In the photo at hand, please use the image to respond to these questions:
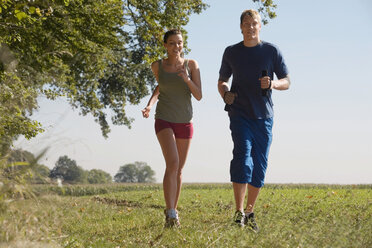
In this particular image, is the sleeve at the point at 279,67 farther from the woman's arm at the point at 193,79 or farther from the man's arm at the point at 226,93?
the woman's arm at the point at 193,79

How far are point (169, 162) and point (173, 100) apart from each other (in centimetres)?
89

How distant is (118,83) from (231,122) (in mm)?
20832

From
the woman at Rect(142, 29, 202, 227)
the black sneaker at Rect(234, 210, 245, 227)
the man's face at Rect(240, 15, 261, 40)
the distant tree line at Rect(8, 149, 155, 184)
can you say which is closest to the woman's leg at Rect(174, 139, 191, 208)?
the woman at Rect(142, 29, 202, 227)

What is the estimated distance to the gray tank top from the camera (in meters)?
6.86

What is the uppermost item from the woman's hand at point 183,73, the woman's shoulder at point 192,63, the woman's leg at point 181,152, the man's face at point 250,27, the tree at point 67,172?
the man's face at point 250,27

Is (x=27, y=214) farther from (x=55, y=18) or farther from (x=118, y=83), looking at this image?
(x=118, y=83)

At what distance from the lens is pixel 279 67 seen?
6930mm

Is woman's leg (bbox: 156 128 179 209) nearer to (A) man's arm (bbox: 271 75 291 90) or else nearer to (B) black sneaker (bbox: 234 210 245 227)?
(B) black sneaker (bbox: 234 210 245 227)

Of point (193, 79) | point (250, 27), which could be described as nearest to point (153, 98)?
point (193, 79)

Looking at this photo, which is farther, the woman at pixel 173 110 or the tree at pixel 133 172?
the tree at pixel 133 172

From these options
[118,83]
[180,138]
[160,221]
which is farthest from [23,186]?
[118,83]

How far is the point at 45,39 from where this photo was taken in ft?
55.9

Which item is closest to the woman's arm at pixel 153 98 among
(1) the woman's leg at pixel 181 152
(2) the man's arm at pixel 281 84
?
(1) the woman's leg at pixel 181 152

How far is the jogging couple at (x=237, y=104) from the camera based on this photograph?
6598mm
